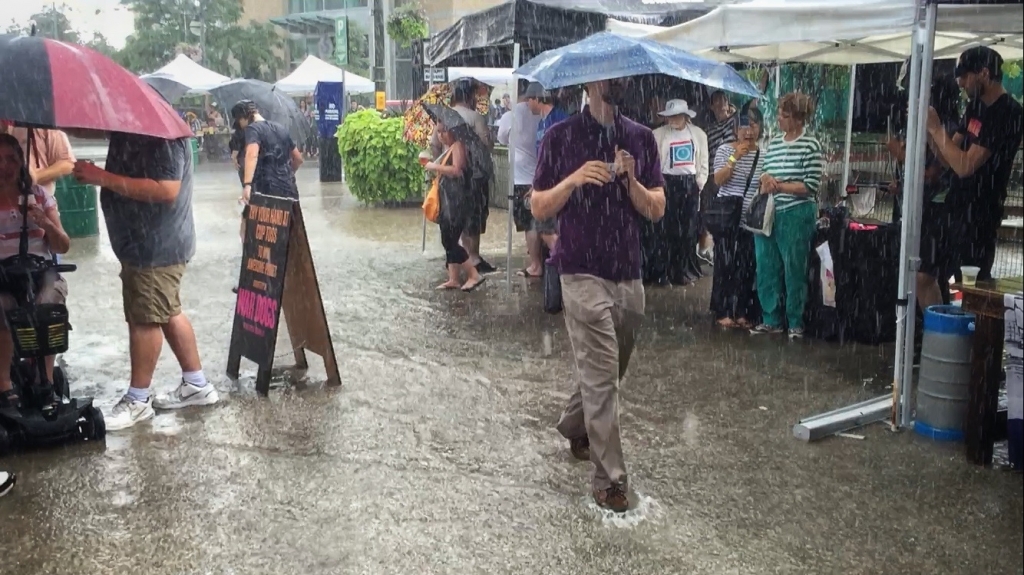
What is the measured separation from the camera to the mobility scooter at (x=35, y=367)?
15.2ft

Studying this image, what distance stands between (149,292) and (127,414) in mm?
733

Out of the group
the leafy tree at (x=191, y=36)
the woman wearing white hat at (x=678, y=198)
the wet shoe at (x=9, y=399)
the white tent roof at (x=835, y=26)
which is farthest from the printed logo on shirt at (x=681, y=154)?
the leafy tree at (x=191, y=36)

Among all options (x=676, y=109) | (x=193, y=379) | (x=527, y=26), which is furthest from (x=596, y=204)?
(x=527, y=26)

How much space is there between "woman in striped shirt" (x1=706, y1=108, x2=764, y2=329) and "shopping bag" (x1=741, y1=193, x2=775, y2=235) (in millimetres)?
229

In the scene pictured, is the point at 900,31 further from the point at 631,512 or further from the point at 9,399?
the point at 9,399

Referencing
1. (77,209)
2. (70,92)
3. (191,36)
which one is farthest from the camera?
(191,36)

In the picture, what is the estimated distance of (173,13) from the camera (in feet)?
151

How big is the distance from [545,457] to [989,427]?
2.22 meters

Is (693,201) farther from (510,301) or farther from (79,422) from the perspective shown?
(79,422)

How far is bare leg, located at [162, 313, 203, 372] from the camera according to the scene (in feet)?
18.0

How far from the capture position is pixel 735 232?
7.73 m

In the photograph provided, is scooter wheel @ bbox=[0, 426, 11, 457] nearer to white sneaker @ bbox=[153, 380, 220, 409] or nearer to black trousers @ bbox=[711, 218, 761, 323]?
white sneaker @ bbox=[153, 380, 220, 409]

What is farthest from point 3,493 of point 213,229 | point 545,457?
point 213,229

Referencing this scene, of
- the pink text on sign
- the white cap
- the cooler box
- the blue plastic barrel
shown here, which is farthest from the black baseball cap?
the cooler box
